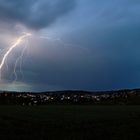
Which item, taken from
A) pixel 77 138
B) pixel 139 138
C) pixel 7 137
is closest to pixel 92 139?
pixel 77 138

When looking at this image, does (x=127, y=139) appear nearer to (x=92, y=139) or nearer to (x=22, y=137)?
(x=92, y=139)

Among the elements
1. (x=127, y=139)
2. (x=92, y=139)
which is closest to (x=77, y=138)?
(x=92, y=139)

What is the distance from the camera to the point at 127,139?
105 ft

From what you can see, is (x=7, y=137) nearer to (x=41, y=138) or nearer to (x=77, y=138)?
(x=41, y=138)

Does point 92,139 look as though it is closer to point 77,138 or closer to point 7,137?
point 77,138

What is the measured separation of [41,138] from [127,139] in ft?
20.9

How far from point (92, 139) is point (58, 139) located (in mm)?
2527

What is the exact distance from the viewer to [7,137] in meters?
33.2

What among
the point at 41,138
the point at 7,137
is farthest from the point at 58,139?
the point at 7,137

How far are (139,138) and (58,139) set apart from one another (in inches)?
244

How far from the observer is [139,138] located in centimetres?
3278

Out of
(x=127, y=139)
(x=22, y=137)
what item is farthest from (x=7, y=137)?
(x=127, y=139)

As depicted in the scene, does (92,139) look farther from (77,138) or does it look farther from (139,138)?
(139,138)

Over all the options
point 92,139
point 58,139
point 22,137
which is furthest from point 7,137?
point 92,139
